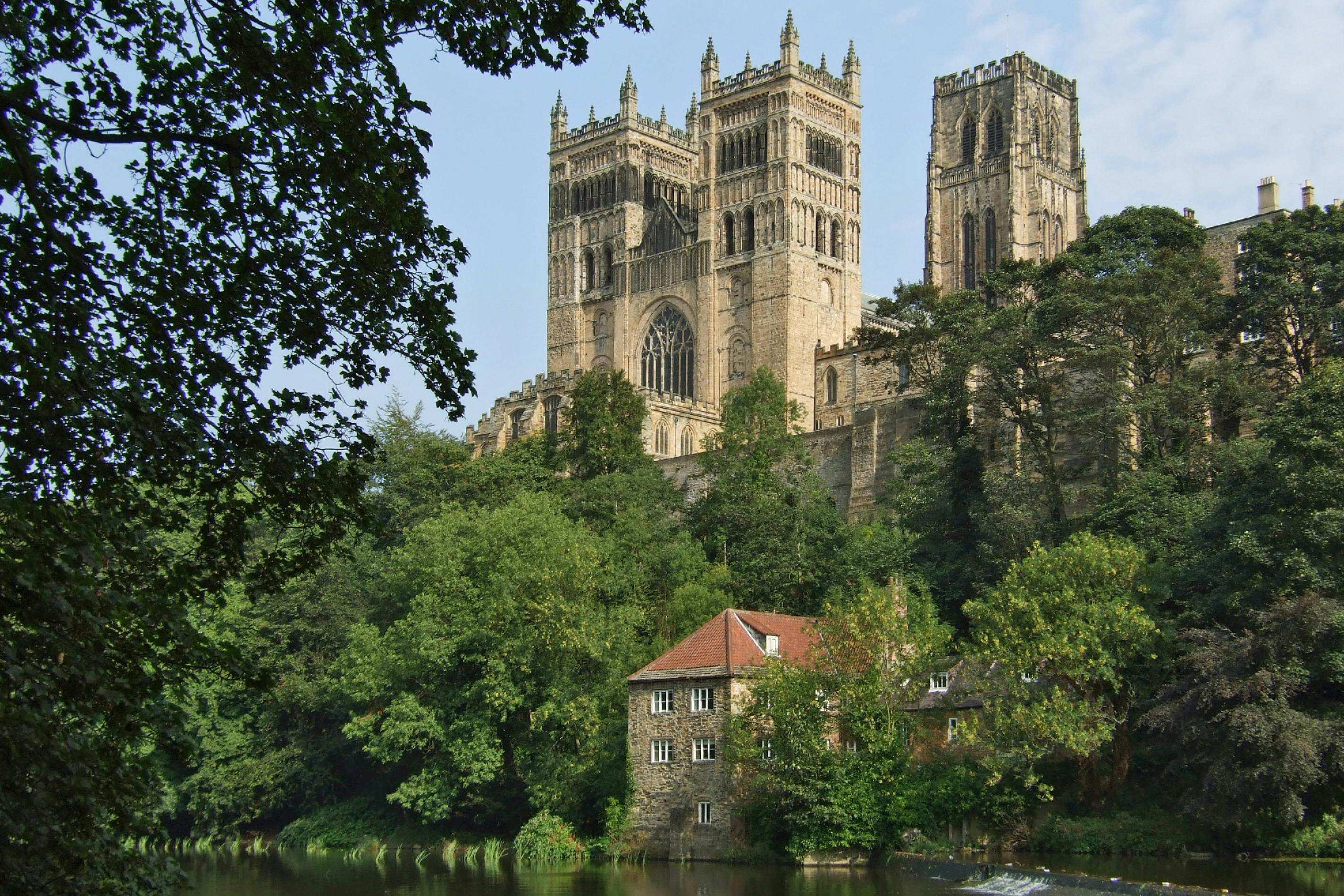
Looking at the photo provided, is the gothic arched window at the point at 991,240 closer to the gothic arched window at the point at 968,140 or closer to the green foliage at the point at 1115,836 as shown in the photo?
the gothic arched window at the point at 968,140

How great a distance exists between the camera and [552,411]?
279 ft

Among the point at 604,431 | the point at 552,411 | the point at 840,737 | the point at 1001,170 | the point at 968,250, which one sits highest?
the point at 1001,170

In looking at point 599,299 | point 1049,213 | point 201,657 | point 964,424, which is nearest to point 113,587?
point 201,657

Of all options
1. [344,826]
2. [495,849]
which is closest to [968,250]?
[344,826]

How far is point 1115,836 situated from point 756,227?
55409 millimetres

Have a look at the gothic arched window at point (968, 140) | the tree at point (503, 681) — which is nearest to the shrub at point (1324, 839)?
the tree at point (503, 681)

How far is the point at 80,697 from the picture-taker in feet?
36.2

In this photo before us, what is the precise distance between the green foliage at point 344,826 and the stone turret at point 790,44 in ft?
169

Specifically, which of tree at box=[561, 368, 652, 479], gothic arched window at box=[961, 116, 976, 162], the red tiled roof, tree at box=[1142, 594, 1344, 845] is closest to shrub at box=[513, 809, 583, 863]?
the red tiled roof

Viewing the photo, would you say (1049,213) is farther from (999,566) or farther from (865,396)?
(999,566)

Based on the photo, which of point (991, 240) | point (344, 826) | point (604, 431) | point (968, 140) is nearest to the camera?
point (344, 826)

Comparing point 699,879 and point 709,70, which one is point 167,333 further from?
point 709,70

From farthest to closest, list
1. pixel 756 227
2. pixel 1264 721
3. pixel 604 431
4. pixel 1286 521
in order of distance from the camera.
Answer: pixel 756 227 < pixel 604 431 < pixel 1286 521 < pixel 1264 721

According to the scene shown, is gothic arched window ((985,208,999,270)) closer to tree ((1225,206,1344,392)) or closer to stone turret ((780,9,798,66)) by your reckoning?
stone turret ((780,9,798,66))
